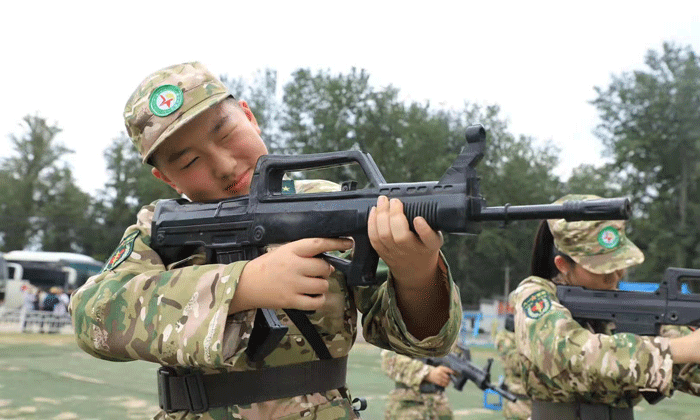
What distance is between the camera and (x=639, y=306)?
3951 mm

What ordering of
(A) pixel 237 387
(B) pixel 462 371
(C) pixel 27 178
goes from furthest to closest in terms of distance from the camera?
1. (C) pixel 27 178
2. (B) pixel 462 371
3. (A) pixel 237 387

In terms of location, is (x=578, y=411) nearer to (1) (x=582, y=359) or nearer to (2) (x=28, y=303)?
(1) (x=582, y=359)

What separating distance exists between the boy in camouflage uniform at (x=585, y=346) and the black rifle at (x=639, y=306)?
0.11 meters

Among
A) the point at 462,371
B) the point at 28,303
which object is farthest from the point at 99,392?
the point at 28,303

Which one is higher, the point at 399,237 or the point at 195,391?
the point at 399,237

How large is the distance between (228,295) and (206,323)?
88 mm

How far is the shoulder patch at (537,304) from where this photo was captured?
12.5 ft

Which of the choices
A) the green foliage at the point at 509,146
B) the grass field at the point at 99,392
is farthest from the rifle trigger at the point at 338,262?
the green foliage at the point at 509,146

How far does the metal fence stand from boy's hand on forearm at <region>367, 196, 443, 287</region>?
2371 centimetres

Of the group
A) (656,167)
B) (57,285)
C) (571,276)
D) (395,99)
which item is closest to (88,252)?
(57,285)

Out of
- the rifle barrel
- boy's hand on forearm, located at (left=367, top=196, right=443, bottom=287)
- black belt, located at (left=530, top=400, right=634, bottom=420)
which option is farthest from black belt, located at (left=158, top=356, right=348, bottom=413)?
black belt, located at (left=530, top=400, right=634, bottom=420)

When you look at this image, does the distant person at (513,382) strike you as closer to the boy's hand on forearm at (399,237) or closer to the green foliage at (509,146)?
the boy's hand on forearm at (399,237)

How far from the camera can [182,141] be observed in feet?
7.39

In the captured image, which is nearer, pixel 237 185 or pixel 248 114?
pixel 237 185
